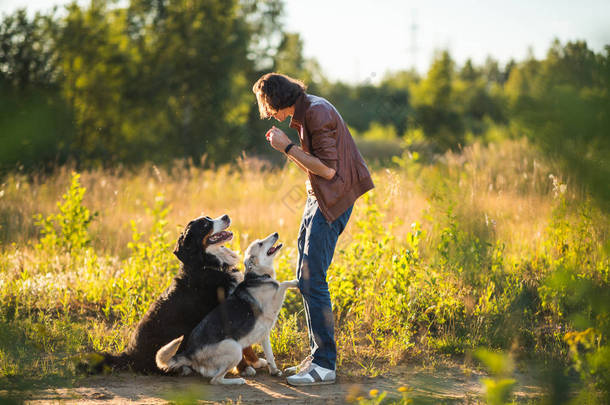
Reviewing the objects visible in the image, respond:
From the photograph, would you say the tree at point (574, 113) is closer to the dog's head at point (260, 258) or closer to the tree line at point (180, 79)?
the dog's head at point (260, 258)

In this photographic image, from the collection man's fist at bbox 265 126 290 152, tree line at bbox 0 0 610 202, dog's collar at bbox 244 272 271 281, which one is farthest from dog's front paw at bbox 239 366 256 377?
tree line at bbox 0 0 610 202

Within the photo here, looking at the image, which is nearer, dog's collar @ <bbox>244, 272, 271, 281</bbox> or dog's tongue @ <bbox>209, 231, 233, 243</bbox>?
dog's collar @ <bbox>244, 272, 271, 281</bbox>

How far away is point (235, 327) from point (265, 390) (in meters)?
0.56

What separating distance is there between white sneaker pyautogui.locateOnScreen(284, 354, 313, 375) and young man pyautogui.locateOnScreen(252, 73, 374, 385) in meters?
0.05

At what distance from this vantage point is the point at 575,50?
1.63 metres

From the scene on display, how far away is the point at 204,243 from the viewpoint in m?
4.38

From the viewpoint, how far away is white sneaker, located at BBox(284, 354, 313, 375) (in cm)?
421

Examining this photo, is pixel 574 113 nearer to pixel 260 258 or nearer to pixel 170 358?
pixel 260 258

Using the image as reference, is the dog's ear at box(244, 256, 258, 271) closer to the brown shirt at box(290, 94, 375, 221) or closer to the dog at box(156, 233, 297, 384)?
the dog at box(156, 233, 297, 384)

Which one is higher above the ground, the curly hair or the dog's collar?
the curly hair

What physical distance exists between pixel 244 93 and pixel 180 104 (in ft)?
9.87

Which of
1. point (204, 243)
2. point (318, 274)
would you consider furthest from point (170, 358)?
point (318, 274)

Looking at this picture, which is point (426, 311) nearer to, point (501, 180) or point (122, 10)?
point (501, 180)

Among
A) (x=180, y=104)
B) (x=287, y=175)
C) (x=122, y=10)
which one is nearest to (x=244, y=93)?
(x=180, y=104)
